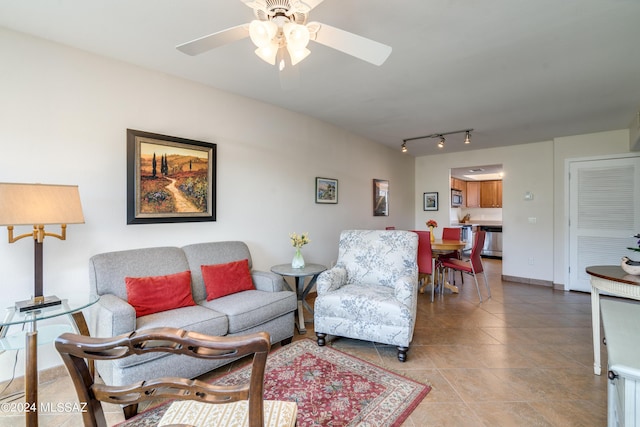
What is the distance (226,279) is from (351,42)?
2147 mm

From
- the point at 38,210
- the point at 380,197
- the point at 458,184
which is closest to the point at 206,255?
the point at 38,210

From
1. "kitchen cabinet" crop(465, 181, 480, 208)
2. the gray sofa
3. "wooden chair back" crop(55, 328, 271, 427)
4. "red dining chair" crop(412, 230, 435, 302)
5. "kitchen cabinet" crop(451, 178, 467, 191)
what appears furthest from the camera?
"kitchen cabinet" crop(465, 181, 480, 208)

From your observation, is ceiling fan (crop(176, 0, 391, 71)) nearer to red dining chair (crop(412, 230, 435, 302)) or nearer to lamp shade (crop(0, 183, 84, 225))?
lamp shade (crop(0, 183, 84, 225))

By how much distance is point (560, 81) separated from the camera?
2.82 metres

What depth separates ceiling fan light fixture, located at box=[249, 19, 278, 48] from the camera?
1420 mm

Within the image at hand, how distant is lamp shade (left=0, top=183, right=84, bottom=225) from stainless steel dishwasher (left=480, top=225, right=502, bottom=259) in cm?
862

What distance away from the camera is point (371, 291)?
2.75 meters

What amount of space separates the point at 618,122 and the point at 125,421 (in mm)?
6206

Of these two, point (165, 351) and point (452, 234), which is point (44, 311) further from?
point (452, 234)

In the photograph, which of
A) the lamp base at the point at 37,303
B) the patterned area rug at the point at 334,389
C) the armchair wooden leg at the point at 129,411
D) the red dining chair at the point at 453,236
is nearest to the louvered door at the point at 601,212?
the red dining chair at the point at 453,236

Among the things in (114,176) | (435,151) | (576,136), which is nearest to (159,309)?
(114,176)

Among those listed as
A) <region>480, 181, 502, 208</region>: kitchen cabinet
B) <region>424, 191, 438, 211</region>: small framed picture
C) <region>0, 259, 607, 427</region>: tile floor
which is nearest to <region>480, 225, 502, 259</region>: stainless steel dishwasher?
<region>480, 181, 502, 208</region>: kitchen cabinet

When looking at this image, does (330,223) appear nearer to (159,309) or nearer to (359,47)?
(159,309)

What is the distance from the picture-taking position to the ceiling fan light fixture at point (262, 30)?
4.66ft
